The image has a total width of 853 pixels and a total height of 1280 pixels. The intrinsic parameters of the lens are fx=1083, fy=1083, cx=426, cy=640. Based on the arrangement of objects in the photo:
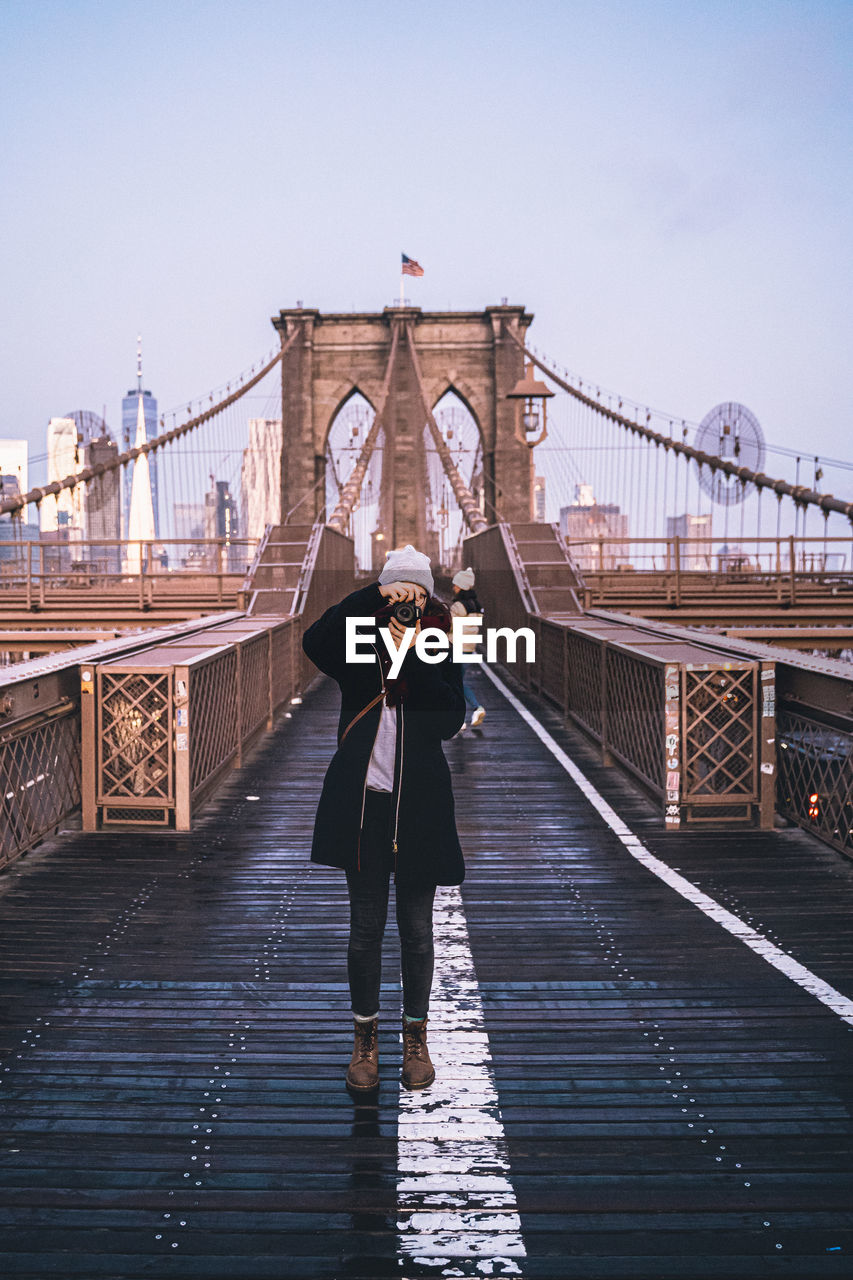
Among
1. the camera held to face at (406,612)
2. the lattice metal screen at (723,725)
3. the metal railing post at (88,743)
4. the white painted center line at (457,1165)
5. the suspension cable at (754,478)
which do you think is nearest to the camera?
the white painted center line at (457,1165)

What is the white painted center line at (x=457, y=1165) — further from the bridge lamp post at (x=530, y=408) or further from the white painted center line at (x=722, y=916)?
the bridge lamp post at (x=530, y=408)

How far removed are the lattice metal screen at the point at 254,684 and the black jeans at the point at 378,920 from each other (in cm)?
641

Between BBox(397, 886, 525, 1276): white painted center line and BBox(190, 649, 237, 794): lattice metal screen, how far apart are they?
3901 millimetres

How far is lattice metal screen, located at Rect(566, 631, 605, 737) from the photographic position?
10.7 meters

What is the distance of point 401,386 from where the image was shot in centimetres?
5078

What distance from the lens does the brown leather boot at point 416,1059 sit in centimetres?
370

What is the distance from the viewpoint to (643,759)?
27.8 feet

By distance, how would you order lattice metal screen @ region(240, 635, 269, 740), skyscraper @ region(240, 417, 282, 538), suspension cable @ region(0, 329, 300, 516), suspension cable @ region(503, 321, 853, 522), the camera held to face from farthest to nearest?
skyscraper @ region(240, 417, 282, 538)
suspension cable @ region(0, 329, 300, 516)
suspension cable @ region(503, 321, 853, 522)
lattice metal screen @ region(240, 635, 269, 740)
the camera held to face

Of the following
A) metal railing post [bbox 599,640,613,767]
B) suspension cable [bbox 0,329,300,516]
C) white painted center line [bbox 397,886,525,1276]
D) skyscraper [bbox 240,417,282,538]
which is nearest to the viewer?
white painted center line [bbox 397,886,525,1276]

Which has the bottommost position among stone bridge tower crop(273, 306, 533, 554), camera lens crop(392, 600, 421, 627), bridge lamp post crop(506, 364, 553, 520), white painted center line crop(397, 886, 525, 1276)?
white painted center line crop(397, 886, 525, 1276)

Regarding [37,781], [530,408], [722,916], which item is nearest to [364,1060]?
[722,916]

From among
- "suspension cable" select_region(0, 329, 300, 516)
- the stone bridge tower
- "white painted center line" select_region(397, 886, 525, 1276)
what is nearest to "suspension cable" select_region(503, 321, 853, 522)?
the stone bridge tower

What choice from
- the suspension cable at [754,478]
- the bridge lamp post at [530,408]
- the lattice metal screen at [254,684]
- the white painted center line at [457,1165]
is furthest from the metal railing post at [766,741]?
the suspension cable at [754,478]

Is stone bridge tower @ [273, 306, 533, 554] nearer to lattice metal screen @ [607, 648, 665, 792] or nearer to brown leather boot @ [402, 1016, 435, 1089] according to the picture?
lattice metal screen @ [607, 648, 665, 792]
